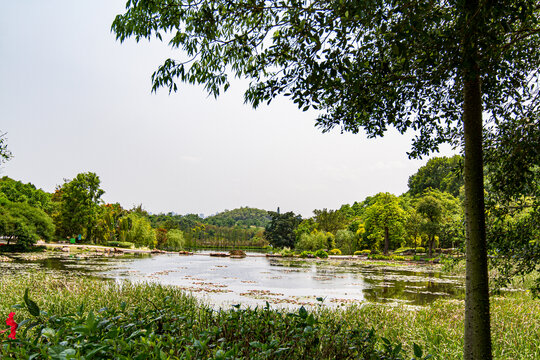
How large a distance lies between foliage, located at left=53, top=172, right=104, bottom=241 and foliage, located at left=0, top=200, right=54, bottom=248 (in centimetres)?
880

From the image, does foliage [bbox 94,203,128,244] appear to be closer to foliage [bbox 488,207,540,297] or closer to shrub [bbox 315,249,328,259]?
shrub [bbox 315,249,328,259]

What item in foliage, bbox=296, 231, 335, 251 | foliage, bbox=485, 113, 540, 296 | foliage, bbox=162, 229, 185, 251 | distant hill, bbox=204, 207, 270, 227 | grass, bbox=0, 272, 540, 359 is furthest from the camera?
distant hill, bbox=204, 207, 270, 227

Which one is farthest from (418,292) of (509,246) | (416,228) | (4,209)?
(4,209)

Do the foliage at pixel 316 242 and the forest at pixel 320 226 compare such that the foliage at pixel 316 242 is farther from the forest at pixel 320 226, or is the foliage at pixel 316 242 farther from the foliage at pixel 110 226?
the foliage at pixel 110 226

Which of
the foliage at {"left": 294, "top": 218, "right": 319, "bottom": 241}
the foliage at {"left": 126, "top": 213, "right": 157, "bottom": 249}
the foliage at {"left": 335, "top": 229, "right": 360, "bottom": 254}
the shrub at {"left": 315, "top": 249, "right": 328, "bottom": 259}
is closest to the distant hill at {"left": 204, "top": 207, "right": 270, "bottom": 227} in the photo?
the foliage at {"left": 294, "top": 218, "right": 319, "bottom": 241}

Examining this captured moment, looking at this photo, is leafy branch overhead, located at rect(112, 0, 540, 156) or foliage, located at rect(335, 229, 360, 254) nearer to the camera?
leafy branch overhead, located at rect(112, 0, 540, 156)

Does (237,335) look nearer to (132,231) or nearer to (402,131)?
(402,131)

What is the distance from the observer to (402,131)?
3459mm

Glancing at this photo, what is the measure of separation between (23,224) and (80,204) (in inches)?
444

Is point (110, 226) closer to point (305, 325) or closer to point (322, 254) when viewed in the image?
point (322, 254)

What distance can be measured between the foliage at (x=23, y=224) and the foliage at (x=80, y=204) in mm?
8795

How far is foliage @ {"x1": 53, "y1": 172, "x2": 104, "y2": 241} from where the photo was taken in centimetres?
3228

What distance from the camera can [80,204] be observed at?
32.3 meters

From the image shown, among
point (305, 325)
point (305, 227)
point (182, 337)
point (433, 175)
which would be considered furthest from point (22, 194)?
point (433, 175)
